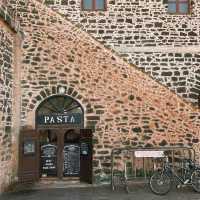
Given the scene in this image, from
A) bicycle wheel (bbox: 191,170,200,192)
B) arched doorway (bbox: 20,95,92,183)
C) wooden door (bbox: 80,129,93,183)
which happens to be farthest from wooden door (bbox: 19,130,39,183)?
bicycle wheel (bbox: 191,170,200,192)

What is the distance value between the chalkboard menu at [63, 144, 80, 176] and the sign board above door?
0.74 m

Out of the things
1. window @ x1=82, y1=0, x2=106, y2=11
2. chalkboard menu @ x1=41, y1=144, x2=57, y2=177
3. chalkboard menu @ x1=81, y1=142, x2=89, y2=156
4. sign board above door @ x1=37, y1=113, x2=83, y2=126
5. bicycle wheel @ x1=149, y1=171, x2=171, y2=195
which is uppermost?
window @ x1=82, y1=0, x2=106, y2=11

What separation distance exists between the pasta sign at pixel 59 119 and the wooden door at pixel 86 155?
41 cm

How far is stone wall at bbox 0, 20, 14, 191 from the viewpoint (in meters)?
10.5

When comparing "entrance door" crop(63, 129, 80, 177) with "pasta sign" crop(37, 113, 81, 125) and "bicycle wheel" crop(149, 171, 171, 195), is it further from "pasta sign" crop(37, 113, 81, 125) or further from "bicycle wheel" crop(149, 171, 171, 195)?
"bicycle wheel" crop(149, 171, 171, 195)

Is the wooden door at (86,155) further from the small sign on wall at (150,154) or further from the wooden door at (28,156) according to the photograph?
the small sign on wall at (150,154)

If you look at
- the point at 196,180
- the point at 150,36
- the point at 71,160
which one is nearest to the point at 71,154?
the point at 71,160

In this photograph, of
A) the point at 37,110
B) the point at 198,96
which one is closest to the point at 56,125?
the point at 37,110

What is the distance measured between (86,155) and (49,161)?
117 cm

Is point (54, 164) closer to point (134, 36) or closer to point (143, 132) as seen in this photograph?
point (143, 132)

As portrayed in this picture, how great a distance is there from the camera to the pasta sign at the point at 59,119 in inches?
472

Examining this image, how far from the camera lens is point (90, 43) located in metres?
12.0

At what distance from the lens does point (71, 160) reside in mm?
12094

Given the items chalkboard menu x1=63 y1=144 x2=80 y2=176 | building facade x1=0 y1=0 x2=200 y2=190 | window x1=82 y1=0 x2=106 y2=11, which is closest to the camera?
building facade x1=0 y1=0 x2=200 y2=190
